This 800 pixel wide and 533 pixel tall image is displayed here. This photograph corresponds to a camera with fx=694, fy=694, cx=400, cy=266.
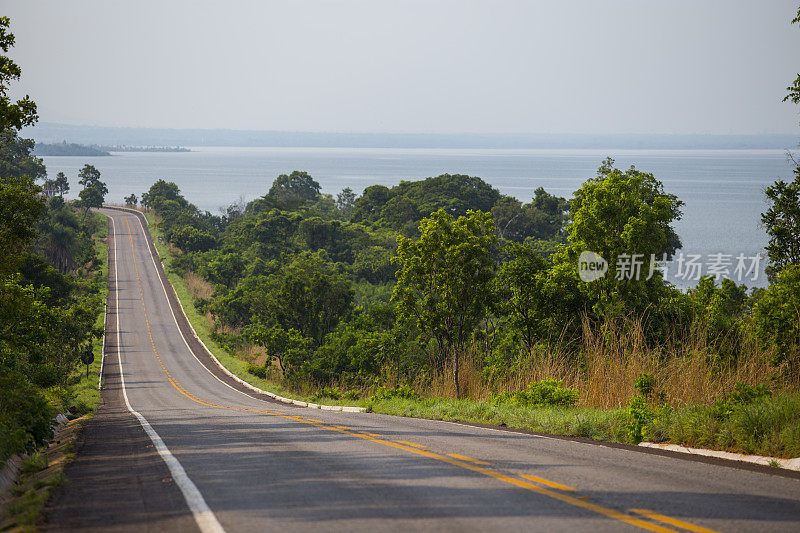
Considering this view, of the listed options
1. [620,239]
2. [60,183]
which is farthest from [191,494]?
[60,183]

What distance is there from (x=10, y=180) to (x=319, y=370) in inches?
949

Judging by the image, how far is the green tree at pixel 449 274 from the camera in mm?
21547

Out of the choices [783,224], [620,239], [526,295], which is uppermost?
[783,224]

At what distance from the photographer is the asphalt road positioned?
247 inches

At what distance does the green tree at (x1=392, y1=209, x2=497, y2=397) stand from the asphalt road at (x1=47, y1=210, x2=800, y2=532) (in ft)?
28.2

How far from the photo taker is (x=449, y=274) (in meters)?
21.7

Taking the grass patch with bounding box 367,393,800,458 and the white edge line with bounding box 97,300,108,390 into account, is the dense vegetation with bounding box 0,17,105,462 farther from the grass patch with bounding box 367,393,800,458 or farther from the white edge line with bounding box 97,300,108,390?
the grass patch with bounding box 367,393,800,458

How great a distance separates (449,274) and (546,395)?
7.72 meters

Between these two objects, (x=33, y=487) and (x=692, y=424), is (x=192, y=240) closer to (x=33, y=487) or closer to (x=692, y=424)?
(x=33, y=487)

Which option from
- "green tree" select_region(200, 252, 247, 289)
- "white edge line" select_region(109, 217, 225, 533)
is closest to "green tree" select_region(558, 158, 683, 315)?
"white edge line" select_region(109, 217, 225, 533)

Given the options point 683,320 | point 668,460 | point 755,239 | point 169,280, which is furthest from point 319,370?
point 755,239

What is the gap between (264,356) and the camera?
54.6m

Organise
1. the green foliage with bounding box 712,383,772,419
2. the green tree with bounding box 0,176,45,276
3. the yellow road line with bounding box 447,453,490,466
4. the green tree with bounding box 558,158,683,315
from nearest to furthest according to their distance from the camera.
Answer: the yellow road line with bounding box 447,453,490,466 → the green foliage with bounding box 712,383,772,419 → the green tree with bounding box 0,176,45,276 → the green tree with bounding box 558,158,683,315

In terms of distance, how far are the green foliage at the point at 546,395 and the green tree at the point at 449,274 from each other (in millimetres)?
6530
